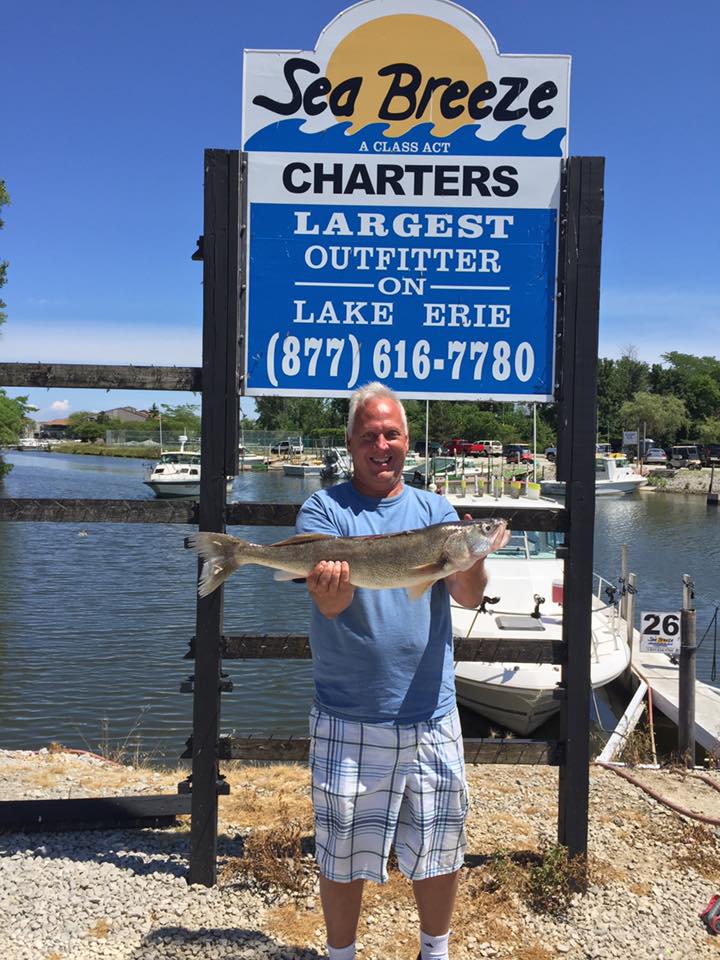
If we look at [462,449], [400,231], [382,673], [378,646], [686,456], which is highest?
[400,231]

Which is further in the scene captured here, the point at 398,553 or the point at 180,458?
the point at 180,458

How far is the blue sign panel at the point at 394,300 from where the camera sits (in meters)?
4.29

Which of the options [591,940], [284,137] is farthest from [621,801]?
[284,137]

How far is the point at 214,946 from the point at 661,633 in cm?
711

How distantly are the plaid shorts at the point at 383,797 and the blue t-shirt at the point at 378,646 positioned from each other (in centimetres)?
8

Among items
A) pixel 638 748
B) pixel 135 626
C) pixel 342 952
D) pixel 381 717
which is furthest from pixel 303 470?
pixel 381 717

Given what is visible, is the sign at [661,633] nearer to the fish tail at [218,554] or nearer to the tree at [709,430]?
the fish tail at [218,554]

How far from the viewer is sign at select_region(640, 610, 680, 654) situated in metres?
9.30

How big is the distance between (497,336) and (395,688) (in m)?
2.13

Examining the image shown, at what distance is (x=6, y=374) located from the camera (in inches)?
173

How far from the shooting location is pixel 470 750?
4223 mm

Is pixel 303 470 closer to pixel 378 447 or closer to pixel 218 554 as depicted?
pixel 218 554

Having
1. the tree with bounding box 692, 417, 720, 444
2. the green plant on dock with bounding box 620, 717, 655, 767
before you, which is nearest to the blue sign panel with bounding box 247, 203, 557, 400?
the green plant on dock with bounding box 620, 717, 655, 767

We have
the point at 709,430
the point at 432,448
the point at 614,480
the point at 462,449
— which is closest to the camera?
the point at 462,449
